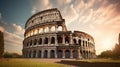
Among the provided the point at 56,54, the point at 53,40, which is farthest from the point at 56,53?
the point at 53,40

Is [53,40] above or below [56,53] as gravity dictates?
→ above

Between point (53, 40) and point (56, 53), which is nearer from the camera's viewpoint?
point (56, 53)

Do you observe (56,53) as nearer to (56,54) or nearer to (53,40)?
(56,54)

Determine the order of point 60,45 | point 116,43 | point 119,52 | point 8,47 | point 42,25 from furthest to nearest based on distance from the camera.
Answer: point 42,25, point 60,45, point 8,47, point 116,43, point 119,52

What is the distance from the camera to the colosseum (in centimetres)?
3206

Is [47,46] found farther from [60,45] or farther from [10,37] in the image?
[10,37]

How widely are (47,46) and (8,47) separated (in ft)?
33.5

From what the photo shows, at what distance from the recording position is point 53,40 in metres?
35.4

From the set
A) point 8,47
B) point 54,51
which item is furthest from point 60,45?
point 8,47

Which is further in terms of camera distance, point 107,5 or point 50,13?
point 50,13

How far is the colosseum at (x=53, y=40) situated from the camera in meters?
32.1

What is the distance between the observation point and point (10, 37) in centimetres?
2608

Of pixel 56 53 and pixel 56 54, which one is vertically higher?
pixel 56 53

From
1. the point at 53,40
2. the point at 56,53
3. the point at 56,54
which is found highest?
the point at 53,40
